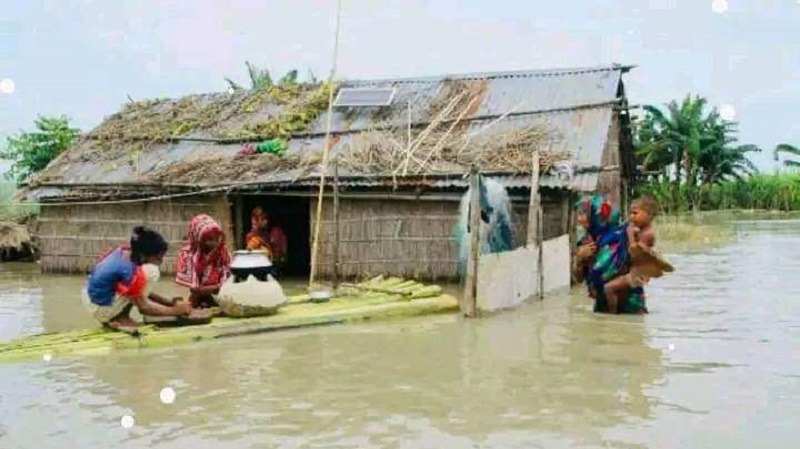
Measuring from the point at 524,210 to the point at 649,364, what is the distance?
547cm

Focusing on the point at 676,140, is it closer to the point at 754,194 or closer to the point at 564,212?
the point at 754,194

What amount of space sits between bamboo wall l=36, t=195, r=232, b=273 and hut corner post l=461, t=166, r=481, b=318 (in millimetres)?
5508

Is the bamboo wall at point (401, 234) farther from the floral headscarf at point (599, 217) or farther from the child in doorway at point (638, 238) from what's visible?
the child in doorway at point (638, 238)

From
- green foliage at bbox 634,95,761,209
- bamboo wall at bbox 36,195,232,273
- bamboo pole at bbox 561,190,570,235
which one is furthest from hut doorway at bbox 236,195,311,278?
green foliage at bbox 634,95,761,209

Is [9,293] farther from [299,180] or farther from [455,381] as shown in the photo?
[455,381]

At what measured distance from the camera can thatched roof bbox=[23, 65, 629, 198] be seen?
40.5 ft

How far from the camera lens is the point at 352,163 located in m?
12.6

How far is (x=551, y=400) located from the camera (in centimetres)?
553

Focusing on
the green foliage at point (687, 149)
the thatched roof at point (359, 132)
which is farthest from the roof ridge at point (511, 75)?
the green foliage at point (687, 149)

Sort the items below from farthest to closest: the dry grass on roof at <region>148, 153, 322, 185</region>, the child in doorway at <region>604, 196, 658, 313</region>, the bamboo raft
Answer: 1. the dry grass on roof at <region>148, 153, 322, 185</region>
2. the child in doorway at <region>604, 196, 658, 313</region>
3. the bamboo raft

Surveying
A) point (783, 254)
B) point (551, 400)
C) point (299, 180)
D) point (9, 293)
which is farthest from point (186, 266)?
point (783, 254)

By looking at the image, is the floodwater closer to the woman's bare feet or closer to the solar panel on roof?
the woman's bare feet

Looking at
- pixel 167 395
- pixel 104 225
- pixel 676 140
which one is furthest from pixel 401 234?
pixel 676 140

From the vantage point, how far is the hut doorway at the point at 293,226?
1510cm
